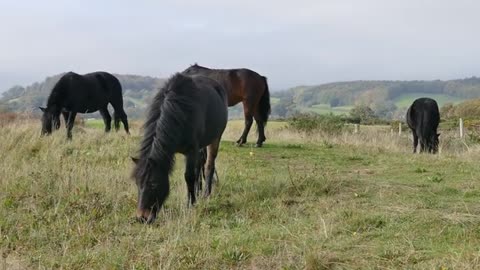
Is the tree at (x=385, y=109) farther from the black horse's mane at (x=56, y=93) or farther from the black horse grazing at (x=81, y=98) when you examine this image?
the black horse's mane at (x=56, y=93)

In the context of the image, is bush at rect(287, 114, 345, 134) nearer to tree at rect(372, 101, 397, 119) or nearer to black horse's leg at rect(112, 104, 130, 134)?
black horse's leg at rect(112, 104, 130, 134)

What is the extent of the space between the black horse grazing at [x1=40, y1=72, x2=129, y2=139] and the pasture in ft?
12.4

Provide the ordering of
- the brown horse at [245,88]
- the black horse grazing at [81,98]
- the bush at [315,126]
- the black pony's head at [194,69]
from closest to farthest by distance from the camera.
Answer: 1. the black pony's head at [194,69]
2. the black horse grazing at [81,98]
3. the brown horse at [245,88]
4. the bush at [315,126]

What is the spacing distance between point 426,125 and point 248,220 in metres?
11.4

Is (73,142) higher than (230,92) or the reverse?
the reverse

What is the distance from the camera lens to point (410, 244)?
4555 mm

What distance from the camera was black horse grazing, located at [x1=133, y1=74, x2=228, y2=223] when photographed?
18.2ft

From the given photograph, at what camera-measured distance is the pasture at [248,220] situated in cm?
444

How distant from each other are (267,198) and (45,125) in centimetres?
791

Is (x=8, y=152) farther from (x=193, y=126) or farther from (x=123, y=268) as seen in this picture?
(x=123, y=268)

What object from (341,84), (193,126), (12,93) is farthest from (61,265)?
(341,84)

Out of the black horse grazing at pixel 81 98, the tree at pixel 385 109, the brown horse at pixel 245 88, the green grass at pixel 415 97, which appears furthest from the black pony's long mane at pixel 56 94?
the green grass at pixel 415 97

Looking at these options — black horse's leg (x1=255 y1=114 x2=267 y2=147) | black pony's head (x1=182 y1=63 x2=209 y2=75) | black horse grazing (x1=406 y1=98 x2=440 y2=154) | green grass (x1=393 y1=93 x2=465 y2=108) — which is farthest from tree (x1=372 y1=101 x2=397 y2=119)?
black pony's head (x1=182 y1=63 x2=209 y2=75)

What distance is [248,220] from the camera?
5.75 m
